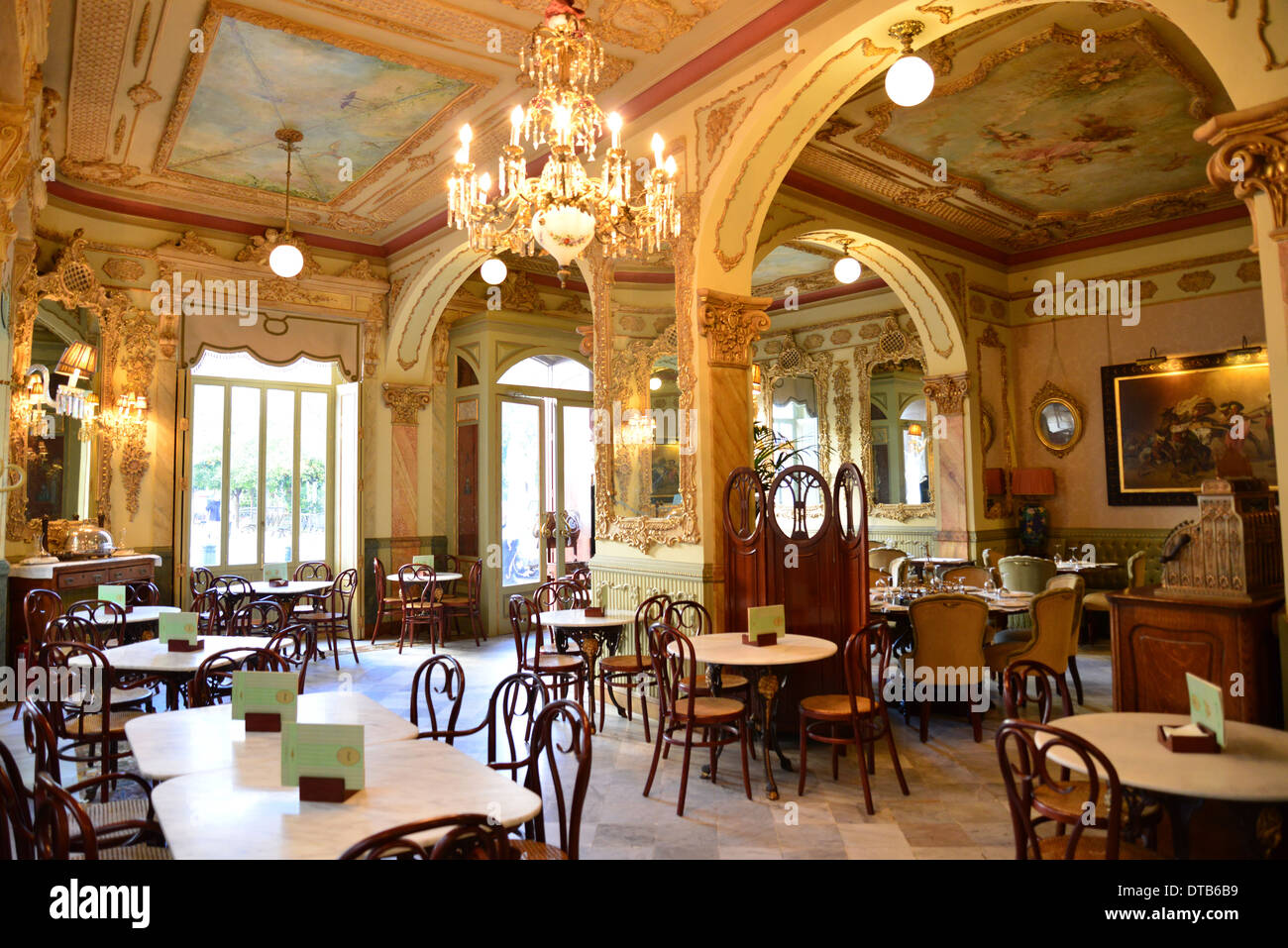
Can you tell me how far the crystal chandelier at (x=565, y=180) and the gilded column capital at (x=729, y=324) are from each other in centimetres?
150

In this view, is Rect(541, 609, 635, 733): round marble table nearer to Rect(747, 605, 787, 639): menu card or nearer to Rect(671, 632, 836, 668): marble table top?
Rect(671, 632, 836, 668): marble table top

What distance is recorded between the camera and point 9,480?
666 cm

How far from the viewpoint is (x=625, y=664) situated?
560cm

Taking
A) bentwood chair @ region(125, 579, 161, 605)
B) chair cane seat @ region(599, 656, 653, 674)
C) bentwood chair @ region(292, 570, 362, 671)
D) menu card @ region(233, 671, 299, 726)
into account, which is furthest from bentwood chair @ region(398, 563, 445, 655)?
menu card @ region(233, 671, 299, 726)

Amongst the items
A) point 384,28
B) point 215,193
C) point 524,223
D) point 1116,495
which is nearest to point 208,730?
point 524,223

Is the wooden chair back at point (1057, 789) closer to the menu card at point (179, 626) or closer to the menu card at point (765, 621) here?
the menu card at point (765, 621)

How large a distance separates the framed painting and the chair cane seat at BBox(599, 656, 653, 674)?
270 inches

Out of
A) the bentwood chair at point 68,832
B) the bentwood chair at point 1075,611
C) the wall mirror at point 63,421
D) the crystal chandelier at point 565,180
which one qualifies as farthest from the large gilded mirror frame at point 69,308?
the bentwood chair at point 1075,611

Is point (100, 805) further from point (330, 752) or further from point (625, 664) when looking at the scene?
point (625, 664)

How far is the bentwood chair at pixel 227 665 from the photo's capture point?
3.76m

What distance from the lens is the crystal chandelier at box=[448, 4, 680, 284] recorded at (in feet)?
13.1

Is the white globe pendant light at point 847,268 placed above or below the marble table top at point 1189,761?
above

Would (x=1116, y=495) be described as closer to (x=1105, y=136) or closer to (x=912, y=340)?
(x=912, y=340)

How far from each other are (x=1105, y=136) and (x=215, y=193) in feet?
28.7
